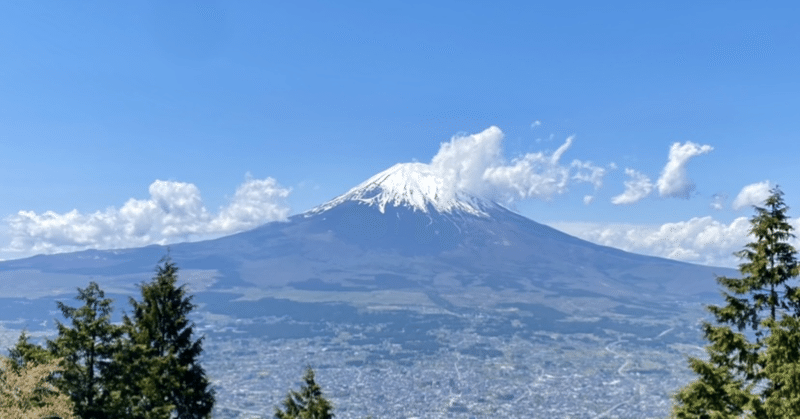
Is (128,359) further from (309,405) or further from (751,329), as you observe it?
(751,329)

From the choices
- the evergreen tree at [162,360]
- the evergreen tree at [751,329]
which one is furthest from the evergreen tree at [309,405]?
the evergreen tree at [751,329]

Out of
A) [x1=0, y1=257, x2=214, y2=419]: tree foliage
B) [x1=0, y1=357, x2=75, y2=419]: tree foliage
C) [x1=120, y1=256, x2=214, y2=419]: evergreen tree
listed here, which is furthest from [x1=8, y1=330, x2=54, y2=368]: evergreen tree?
[x1=0, y1=357, x2=75, y2=419]: tree foliage

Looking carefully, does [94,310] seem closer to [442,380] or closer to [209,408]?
[209,408]

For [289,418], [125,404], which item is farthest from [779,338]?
[125,404]

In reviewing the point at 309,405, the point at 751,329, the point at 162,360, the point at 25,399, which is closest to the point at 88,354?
the point at 162,360

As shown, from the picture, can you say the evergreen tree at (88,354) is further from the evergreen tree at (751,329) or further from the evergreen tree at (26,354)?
the evergreen tree at (751,329)
